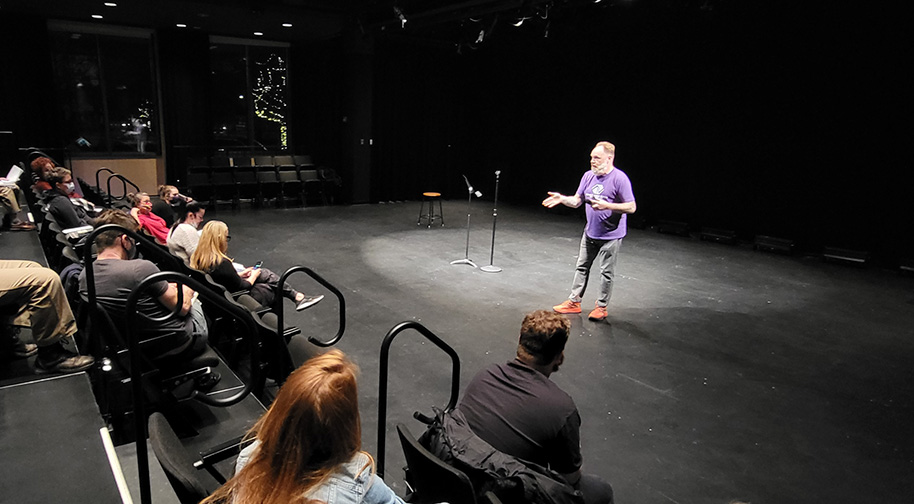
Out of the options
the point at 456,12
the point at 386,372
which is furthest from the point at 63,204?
the point at 456,12

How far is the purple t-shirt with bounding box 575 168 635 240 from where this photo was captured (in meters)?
5.00

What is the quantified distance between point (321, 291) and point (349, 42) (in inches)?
292

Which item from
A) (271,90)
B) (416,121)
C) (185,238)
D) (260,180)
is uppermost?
(271,90)

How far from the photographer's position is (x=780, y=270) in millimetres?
7633

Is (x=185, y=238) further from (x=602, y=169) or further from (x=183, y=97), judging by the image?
(x=183, y=97)

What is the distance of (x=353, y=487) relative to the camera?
4.34 ft

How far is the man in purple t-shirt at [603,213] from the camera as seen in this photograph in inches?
196

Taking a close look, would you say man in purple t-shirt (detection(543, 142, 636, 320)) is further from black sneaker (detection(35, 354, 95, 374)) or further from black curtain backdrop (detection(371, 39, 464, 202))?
black curtain backdrop (detection(371, 39, 464, 202))

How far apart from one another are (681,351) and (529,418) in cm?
315

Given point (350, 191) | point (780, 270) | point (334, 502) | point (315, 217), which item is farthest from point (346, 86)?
point (334, 502)

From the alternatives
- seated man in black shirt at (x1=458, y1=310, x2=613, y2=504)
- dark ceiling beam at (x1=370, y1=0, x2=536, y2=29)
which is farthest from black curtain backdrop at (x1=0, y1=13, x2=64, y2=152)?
seated man in black shirt at (x1=458, y1=310, x2=613, y2=504)

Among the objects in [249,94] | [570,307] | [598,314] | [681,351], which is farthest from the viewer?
[249,94]

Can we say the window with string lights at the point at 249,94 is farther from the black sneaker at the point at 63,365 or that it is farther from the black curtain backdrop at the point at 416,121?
the black sneaker at the point at 63,365

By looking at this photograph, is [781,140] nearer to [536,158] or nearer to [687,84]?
[687,84]
